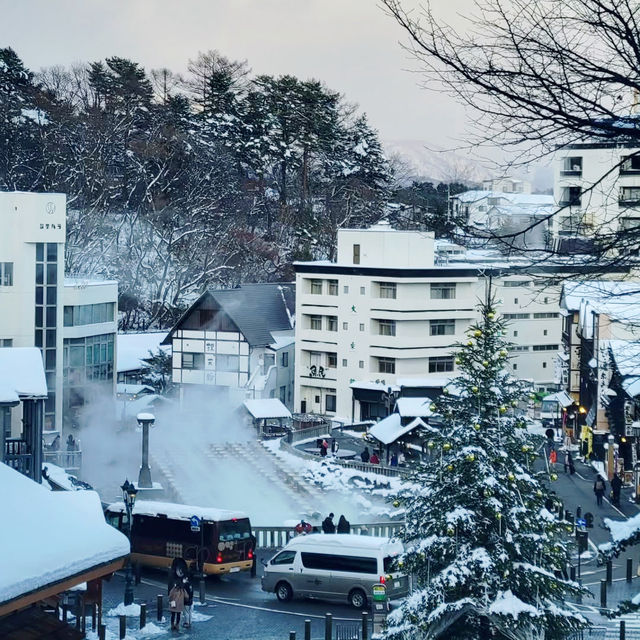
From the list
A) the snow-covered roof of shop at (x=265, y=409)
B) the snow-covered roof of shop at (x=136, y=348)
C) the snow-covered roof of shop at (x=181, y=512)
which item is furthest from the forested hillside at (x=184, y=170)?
the snow-covered roof of shop at (x=181, y=512)

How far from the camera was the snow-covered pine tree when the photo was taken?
1280 centimetres

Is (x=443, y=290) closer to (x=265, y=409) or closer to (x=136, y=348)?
(x=265, y=409)

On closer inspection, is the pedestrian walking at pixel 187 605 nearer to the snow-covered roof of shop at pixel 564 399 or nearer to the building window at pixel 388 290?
the snow-covered roof of shop at pixel 564 399

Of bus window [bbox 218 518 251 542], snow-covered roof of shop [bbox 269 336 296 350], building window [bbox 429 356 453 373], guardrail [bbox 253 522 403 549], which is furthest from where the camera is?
snow-covered roof of shop [bbox 269 336 296 350]

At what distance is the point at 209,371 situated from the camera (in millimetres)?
45875

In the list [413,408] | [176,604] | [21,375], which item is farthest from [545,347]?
[21,375]

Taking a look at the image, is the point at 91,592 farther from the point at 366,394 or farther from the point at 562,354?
the point at 562,354

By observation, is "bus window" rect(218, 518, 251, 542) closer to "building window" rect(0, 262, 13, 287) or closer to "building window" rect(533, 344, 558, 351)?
"building window" rect(0, 262, 13, 287)

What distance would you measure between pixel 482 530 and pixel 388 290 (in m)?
31.4

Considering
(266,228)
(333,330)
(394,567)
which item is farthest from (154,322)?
(394,567)

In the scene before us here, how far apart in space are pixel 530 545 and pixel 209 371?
3347 centimetres

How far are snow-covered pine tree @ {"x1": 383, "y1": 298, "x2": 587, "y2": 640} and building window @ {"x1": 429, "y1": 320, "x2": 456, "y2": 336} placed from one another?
1199 inches

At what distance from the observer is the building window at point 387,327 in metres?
43.9

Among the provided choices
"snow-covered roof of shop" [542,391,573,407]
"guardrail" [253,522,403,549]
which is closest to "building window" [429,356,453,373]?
"snow-covered roof of shop" [542,391,573,407]
